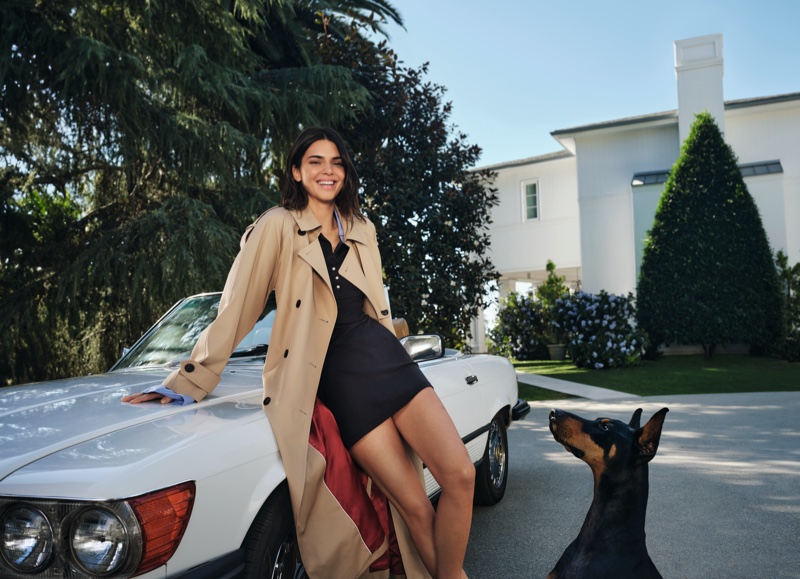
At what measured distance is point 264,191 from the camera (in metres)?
10.1

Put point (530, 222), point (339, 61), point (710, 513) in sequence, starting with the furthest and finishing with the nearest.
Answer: point (530, 222) < point (339, 61) < point (710, 513)

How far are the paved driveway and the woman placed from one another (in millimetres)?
1137

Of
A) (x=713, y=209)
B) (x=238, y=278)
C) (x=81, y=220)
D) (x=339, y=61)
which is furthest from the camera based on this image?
(x=713, y=209)

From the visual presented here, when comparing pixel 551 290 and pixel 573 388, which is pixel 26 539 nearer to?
pixel 573 388

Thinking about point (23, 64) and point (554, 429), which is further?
point (23, 64)

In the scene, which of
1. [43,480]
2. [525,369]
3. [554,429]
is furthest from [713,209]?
[43,480]

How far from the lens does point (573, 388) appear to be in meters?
13.1

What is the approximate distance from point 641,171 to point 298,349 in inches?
759

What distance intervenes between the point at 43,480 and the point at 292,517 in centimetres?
90

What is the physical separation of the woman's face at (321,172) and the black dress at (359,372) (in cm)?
24

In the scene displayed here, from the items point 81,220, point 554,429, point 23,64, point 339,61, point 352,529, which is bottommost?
point 352,529

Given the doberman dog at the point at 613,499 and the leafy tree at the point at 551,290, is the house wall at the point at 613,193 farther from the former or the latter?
the doberman dog at the point at 613,499

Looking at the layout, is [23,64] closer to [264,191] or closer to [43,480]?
[264,191]

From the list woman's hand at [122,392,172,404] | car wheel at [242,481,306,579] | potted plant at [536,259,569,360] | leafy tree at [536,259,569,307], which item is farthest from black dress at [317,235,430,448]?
leafy tree at [536,259,569,307]
